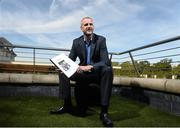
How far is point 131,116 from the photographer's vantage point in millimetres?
4211

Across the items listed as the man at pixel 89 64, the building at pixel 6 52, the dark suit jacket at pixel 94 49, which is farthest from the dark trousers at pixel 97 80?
the building at pixel 6 52

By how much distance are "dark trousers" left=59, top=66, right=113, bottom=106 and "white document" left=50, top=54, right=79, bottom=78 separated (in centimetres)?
9

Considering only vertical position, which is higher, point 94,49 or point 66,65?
point 94,49

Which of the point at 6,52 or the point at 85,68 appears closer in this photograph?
the point at 85,68

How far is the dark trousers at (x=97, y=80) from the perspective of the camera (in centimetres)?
375

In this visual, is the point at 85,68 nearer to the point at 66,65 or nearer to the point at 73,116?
the point at 66,65

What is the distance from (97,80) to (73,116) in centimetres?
57

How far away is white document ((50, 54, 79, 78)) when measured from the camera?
398 cm

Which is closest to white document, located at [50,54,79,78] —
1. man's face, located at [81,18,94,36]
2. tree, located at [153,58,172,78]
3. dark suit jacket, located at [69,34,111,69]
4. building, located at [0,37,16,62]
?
dark suit jacket, located at [69,34,111,69]

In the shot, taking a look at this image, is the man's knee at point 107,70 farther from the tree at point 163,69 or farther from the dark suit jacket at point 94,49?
the tree at point 163,69

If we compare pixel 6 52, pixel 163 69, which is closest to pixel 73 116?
pixel 163 69

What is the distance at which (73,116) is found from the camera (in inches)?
160

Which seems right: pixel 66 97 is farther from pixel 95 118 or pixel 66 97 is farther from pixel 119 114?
pixel 119 114

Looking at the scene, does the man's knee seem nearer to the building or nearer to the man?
the man
